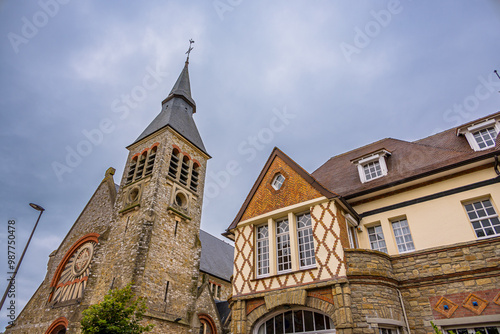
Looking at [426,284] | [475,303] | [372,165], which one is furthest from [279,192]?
[475,303]

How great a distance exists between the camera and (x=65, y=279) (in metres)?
19.2

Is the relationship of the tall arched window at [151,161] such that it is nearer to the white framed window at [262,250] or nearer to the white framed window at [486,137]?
the white framed window at [262,250]

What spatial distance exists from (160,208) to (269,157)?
9085mm

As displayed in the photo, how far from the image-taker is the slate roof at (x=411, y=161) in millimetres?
9938

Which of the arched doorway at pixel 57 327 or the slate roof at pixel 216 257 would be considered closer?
the arched doorway at pixel 57 327

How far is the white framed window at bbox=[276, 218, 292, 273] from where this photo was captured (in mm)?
10125

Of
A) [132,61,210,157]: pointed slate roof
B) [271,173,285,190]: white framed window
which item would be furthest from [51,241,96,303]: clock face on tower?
[271,173,285,190]: white framed window

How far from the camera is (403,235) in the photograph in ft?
32.9

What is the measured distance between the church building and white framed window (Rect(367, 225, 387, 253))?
11.4 m

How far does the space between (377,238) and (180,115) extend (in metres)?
19.6

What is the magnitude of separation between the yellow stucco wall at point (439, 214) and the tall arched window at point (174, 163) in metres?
14.1

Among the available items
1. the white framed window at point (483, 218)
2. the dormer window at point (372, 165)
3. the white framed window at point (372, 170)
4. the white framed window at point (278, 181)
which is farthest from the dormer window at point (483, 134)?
the white framed window at point (278, 181)

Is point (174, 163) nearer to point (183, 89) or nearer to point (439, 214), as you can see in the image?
point (183, 89)

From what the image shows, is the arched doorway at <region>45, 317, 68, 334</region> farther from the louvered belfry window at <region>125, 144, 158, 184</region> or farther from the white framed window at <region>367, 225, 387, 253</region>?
the white framed window at <region>367, 225, 387, 253</region>
